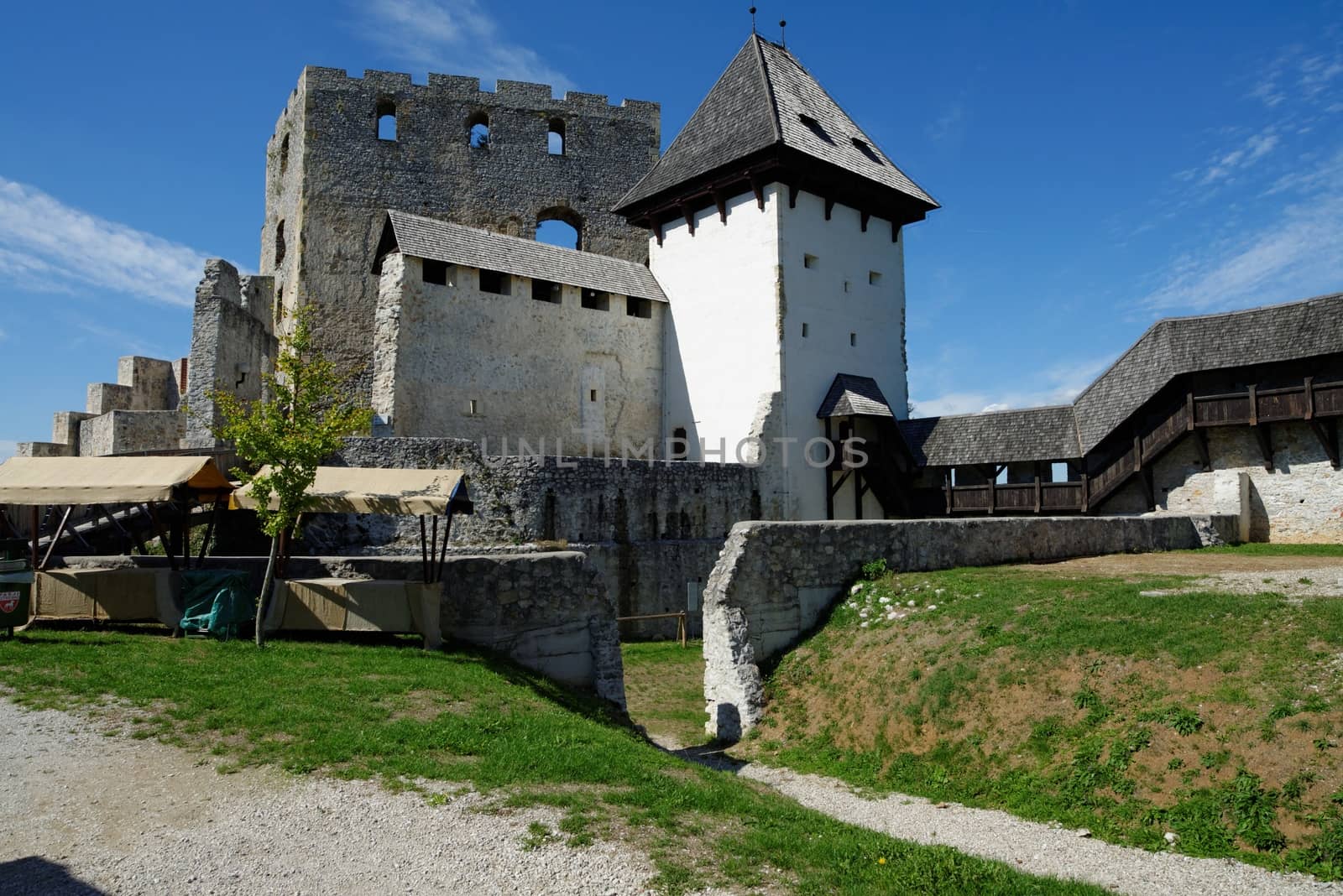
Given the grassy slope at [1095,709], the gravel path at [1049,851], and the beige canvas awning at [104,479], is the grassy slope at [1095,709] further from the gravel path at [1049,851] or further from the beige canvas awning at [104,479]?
the beige canvas awning at [104,479]

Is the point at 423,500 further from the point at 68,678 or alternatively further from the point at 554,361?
the point at 554,361

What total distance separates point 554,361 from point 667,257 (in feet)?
17.4

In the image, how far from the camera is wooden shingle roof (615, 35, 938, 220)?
24188 mm

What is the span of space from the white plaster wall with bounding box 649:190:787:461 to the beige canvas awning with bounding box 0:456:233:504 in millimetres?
14454

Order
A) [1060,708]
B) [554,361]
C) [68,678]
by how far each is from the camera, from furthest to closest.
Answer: [554,361], [1060,708], [68,678]

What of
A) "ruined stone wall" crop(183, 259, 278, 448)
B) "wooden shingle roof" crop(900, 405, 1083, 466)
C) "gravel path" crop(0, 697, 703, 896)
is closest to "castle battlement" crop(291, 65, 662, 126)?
"ruined stone wall" crop(183, 259, 278, 448)

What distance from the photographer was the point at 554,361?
24141 mm

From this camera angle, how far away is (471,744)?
7402 millimetres

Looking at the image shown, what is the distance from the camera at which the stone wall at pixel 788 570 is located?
42.2 ft

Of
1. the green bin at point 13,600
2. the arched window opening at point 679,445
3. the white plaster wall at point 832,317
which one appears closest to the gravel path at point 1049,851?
the green bin at point 13,600

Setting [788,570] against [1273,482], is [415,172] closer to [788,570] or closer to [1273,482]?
[788,570]

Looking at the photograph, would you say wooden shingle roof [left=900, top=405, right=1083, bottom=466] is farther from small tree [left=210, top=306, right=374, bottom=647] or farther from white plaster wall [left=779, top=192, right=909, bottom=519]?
small tree [left=210, top=306, right=374, bottom=647]

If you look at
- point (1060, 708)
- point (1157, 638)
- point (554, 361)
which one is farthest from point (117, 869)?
point (554, 361)

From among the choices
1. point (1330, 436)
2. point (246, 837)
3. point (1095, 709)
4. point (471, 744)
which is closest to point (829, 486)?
point (1330, 436)
